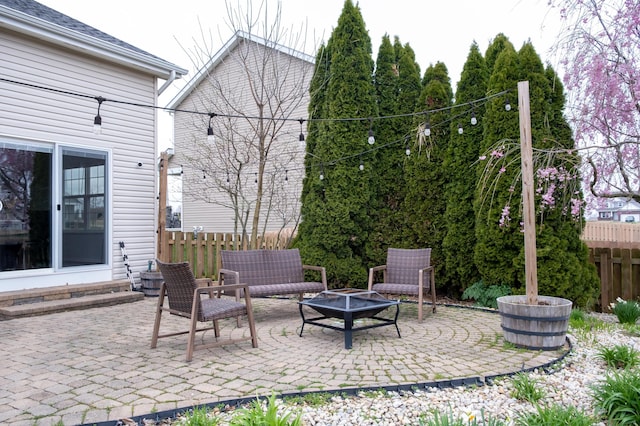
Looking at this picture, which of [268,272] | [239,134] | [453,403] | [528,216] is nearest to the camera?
[453,403]

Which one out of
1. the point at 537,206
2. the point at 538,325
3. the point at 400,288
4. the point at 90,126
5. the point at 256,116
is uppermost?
the point at 256,116

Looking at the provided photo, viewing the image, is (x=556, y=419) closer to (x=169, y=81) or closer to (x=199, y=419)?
(x=199, y=419)

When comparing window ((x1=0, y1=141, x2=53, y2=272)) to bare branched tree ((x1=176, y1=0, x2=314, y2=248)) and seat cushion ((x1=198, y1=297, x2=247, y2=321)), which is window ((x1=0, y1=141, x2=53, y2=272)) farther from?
seat cushion ((x1=198, y1=297, x2=247, y2=321))

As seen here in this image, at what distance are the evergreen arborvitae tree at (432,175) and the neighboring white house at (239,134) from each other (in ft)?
8.34

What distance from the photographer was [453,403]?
9.87ft

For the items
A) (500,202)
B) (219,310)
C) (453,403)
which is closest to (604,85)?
(500,202)

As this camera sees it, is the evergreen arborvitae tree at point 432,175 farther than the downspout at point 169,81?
No

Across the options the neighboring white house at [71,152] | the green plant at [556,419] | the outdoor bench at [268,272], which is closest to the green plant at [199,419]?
the green plant at [556,419]

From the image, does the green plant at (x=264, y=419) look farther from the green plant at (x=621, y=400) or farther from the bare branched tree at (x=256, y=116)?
the bare branched tree at (x=256, y=116)

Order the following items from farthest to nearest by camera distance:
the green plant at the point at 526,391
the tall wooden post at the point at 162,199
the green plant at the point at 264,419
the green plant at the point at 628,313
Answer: the tall wooden post at the point at 162,199 → the green plant at the point at 628,313 → the green plant at the point at 526,391 → the green plant at the point at 264,419

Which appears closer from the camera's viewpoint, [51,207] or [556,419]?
[556,419]

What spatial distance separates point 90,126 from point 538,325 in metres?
6.90

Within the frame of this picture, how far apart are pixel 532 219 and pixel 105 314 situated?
17.6 feet

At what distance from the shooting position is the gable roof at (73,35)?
635 cm
